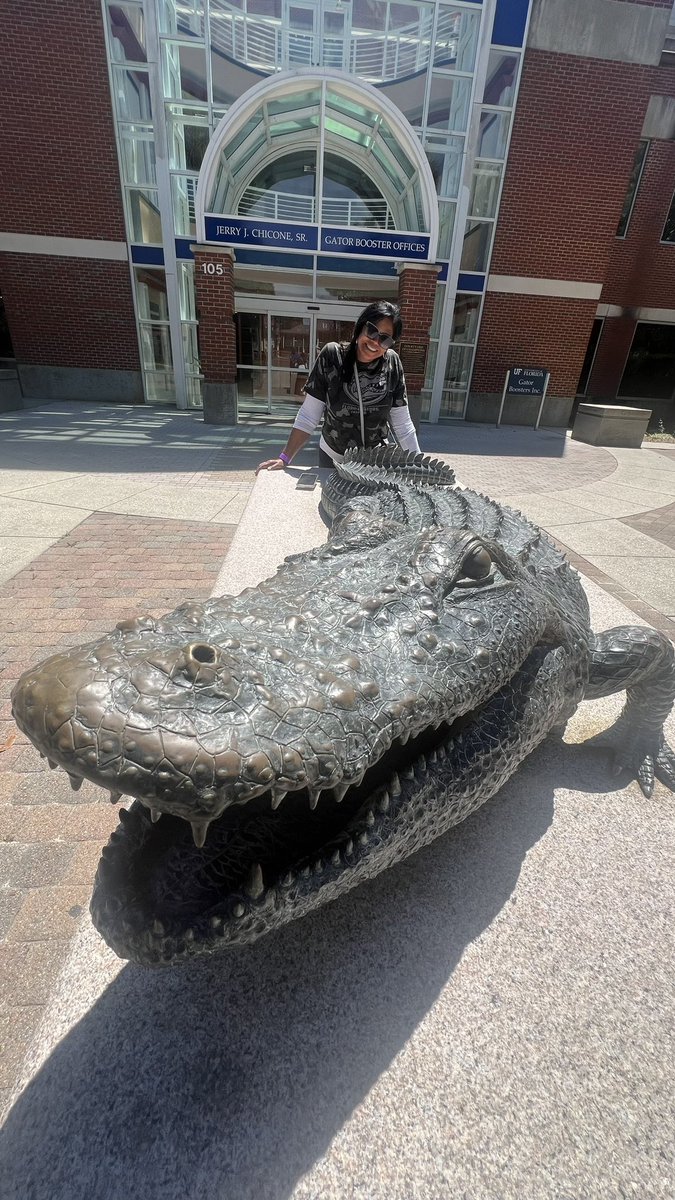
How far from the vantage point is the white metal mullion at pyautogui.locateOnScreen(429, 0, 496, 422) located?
1175 cm

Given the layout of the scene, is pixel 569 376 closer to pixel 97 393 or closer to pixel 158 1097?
pixel 97 393

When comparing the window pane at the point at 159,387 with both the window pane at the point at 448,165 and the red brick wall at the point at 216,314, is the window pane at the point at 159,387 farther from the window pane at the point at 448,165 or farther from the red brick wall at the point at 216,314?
the window pane at the point at 448,165

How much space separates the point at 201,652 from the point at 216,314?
11.9 meters

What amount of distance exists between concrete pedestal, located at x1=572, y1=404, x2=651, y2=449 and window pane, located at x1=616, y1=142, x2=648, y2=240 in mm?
9408

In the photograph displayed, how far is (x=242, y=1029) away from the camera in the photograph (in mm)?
1310

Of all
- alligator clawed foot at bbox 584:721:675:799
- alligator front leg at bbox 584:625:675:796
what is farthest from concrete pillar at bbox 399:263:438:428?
alligator clawed foot at bbox 584:721:675:799

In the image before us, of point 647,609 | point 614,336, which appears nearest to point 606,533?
point 647,609

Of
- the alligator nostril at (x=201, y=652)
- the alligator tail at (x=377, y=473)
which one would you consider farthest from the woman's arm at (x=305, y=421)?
the alligator nostril at (x=201, y=652)

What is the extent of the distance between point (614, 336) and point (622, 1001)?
22.8 m

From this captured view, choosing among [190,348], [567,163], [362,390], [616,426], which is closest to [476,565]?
[362,390]

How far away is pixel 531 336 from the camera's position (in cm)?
1464

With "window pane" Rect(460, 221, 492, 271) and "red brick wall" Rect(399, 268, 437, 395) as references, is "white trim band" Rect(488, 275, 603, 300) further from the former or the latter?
"red brick wall" Rect(399, 268, 437, 395)

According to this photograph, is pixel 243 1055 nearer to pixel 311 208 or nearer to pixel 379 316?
pixel 379 316

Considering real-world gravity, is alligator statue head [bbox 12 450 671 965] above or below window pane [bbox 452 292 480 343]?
below
